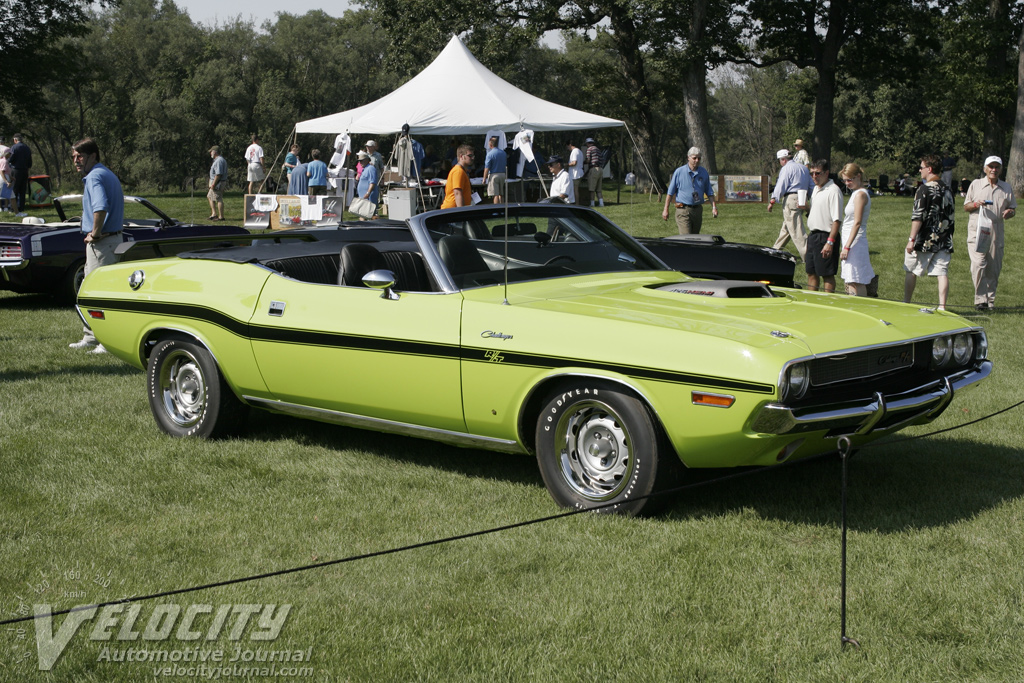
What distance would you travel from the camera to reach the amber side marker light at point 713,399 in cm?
416

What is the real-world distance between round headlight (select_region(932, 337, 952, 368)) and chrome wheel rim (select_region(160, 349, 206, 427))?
4089 millimetres

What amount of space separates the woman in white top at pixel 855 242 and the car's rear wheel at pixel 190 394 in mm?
6370

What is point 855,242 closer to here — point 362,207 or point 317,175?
point 362,207

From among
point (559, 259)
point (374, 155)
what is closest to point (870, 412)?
point (559, 259)

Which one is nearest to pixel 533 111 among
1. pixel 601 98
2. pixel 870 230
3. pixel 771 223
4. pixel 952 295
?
pixel 771 223

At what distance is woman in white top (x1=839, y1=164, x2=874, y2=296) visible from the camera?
988 centimetres

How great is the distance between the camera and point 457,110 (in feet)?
64.0

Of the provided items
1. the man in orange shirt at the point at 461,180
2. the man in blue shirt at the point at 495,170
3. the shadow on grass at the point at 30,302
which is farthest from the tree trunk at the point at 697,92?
the shadow on grass at the point at 30,302

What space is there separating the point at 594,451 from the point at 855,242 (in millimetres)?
6374

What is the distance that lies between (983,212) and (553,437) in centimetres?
861

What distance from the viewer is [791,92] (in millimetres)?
68438

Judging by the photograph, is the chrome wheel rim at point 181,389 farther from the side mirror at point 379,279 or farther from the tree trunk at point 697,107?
the tree trunk at point 697,107

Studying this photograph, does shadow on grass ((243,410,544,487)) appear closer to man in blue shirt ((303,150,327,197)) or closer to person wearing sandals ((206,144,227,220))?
man in blue shirt ((303,150,327,197))

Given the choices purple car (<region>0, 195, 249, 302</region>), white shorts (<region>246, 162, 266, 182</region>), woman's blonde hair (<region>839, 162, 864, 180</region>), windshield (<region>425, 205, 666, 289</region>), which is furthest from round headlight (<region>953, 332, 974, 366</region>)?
white shorts (<region>246, 162, 266, 182</region>)
